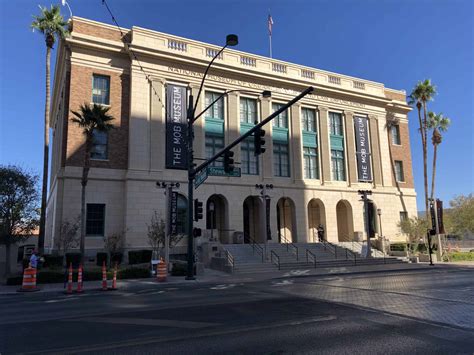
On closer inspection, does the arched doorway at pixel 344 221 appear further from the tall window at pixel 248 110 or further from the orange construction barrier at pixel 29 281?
the orange construction barrier at pixel 29 281

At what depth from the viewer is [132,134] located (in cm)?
2928

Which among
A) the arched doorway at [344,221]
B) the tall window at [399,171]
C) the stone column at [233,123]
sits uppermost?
the stone column at [233,123]

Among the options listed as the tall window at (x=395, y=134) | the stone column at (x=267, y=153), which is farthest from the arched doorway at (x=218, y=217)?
the tall window at (x=395, y=134)

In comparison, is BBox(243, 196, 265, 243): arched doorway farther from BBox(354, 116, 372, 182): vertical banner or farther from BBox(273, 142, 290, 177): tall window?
BBox(354, 116, 372, 182): vertical banner

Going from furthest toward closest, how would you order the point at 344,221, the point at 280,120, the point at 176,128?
the point at 344,221
the point at 280,120
the point at 176,128

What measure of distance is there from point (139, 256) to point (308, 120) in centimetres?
2128

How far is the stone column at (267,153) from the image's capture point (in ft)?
112

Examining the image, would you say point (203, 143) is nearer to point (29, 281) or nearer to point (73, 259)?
point (73, 259)

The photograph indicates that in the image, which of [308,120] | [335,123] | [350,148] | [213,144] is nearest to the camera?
[213,144]

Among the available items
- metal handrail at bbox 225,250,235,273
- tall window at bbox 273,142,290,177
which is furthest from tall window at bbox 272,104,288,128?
metal handrail at bbox 225,250,235,273

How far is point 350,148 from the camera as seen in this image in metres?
39.0

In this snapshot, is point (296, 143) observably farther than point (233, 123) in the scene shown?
Yes

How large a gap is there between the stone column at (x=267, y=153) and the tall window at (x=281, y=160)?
0.87m

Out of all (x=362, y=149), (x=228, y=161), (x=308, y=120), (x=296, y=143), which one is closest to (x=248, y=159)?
(x=296, y=143)
